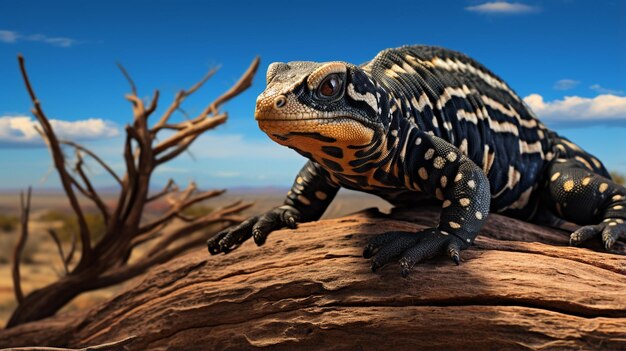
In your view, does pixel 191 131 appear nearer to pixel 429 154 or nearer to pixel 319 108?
pixel 429 154

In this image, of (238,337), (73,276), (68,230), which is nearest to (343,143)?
(238,337)

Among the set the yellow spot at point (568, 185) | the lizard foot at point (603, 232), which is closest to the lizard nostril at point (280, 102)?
the lizard foot at point (603, 232)

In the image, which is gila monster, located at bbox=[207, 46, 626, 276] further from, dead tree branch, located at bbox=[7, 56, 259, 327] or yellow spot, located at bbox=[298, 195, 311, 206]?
dead tree branch, located at bbox=[7, 56, 259, 327]

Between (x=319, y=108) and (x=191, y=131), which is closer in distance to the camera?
(x=319, y=108)

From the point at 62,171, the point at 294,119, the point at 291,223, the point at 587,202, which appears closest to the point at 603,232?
the point at 587,202

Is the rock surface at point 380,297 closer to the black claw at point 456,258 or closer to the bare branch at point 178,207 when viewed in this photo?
the black claw at point 456,258
